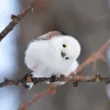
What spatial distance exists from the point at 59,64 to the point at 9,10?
263 millimetres

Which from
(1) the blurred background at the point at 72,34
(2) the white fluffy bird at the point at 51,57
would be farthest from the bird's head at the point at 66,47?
(1) the blurred background at the point at 72,34

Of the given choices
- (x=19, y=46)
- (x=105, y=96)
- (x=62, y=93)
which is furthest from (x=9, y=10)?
(x=105, y=96)

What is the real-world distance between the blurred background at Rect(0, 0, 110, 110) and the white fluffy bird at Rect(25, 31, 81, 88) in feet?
0.84

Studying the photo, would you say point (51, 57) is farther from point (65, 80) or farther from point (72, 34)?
point (72, 34)

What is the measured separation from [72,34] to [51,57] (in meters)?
0.38

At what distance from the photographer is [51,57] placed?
0.92 ft

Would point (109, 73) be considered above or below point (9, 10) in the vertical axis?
above

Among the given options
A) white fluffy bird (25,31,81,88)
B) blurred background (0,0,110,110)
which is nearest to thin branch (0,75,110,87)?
white fluffy bird (25,31,81,88)

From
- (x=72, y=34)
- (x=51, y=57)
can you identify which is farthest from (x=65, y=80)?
(x=72, y=34)

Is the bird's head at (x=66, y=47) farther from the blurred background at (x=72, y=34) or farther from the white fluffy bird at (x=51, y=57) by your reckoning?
the blurred background at (x=72, y=34)

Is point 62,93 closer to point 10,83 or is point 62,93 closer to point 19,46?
point 19,46

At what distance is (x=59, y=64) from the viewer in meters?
0.29

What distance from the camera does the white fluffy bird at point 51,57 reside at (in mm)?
269

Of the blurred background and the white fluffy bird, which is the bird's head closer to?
the white fluffy bird
